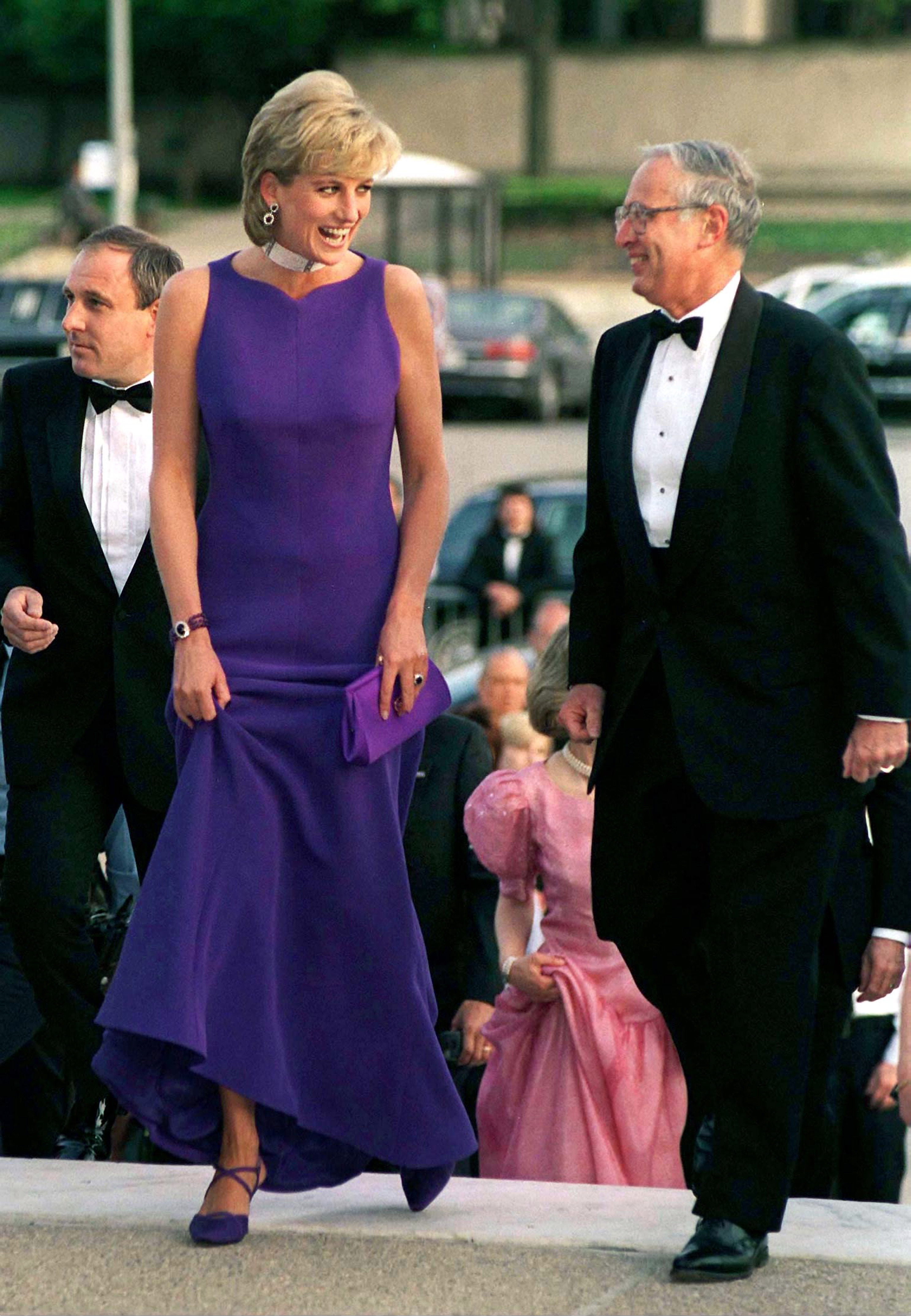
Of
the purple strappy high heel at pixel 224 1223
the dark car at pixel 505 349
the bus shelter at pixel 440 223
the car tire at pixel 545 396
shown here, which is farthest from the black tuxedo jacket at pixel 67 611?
the bus shelter at pixel 440 223

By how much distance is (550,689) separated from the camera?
5402mm

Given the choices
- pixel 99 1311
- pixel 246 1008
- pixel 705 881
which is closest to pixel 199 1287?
pixel 99 1311

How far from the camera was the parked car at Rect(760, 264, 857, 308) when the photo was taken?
2794cm

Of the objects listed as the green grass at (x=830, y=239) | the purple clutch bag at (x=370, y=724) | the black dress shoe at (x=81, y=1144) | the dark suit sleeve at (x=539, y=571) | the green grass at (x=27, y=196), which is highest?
the purple clutch bag at (x=370, y=724)

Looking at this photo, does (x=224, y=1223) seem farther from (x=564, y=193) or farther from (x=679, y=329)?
(x=564, y=193)

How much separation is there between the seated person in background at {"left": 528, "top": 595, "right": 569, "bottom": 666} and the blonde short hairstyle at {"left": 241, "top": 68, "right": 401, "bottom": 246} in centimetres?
672

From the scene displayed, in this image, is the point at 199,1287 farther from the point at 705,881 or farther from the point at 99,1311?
the point at 705,881

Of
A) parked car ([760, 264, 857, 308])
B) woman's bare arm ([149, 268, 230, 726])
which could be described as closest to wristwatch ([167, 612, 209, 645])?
woman's bare arm ([149, 268, 230, 726])

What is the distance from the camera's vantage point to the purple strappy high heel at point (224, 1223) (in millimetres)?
4164

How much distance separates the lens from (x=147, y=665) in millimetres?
4988

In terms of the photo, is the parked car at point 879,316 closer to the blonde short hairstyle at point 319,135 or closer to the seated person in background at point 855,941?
the seated person in background at point 855,941

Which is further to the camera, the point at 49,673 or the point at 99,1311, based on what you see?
the point at 49,673

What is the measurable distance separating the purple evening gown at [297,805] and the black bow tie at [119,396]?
2.89 ft

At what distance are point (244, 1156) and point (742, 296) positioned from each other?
173cm
